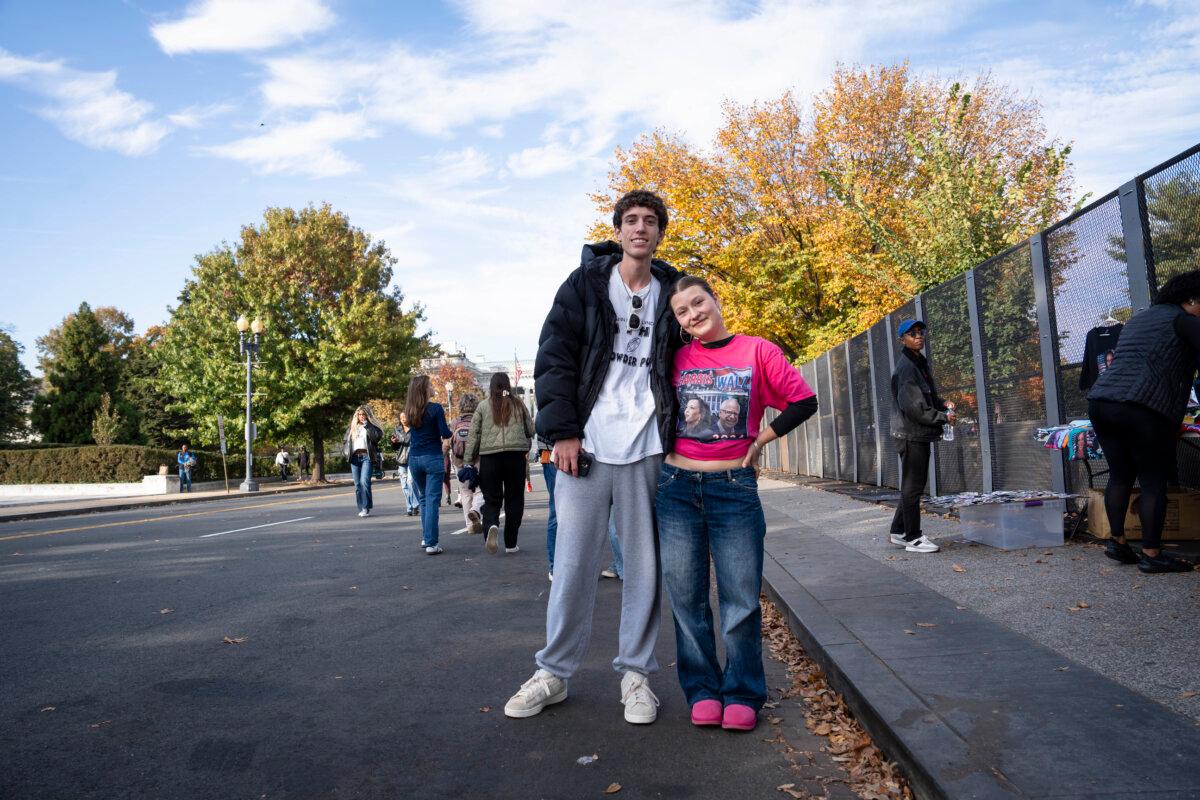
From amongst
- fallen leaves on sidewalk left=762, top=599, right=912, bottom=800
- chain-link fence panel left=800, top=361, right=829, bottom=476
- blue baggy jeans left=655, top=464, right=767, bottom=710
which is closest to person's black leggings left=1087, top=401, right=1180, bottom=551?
fallen leaves on sidewalk left=762, top=599, right=912, bottom=800

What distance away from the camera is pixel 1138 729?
9.37 ft

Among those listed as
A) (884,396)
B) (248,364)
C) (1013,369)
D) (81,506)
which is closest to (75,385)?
(248,364)

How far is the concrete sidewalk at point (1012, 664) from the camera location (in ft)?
8.59

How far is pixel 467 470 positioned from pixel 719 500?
7172 millimetres

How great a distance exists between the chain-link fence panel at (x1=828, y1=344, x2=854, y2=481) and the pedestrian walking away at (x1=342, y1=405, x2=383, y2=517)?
8626 millimetres

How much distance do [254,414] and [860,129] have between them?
84.0ft

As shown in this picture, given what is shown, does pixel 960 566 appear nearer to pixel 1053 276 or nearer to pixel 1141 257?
pixel 1141 257

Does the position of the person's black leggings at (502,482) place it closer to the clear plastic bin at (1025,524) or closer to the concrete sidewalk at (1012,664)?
the concrete sidewalk at (1012,664)

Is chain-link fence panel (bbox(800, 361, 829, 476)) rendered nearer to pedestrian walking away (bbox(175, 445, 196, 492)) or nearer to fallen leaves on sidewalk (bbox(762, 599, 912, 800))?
fallen leaves on sidewalk (bbox(762, 599, 912, 800))

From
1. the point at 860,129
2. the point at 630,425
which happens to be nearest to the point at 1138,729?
the point at 630,425

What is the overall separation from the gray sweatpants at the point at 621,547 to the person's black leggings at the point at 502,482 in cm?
503

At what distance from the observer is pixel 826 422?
19.0 metres

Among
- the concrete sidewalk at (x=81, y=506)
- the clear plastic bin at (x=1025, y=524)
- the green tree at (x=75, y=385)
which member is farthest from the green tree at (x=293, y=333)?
the clear plastic bin at (x=1025, y=524)

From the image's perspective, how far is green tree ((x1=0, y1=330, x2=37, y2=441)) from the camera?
43.1 m
